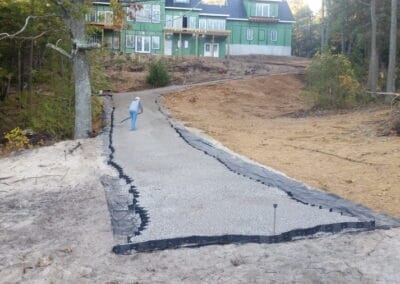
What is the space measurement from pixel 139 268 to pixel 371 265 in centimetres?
229

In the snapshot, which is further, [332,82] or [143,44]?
[143,44]

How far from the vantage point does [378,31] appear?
30109mm

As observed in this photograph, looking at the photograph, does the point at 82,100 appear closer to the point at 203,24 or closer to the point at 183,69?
the point at 183,69

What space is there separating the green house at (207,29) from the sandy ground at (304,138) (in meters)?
13.5

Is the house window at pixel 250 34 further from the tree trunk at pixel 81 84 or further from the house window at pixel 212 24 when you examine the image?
the tree trunk at pixel 81 84

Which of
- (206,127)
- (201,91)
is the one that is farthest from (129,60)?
(206,127)

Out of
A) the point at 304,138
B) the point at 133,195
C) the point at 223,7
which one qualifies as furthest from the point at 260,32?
the point at 133,195

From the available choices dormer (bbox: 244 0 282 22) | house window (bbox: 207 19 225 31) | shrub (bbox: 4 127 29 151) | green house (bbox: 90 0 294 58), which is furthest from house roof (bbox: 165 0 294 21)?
shrub (bbox: 4 127 29 151)

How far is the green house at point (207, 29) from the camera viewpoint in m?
44.1

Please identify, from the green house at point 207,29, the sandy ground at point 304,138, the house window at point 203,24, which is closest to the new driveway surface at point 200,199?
the sandy ground at point 304,138

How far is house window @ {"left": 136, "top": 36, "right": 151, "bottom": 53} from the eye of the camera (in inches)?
1748

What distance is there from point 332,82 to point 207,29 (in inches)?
927

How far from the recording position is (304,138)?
1700 cm

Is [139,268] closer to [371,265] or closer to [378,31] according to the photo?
[371,265]
